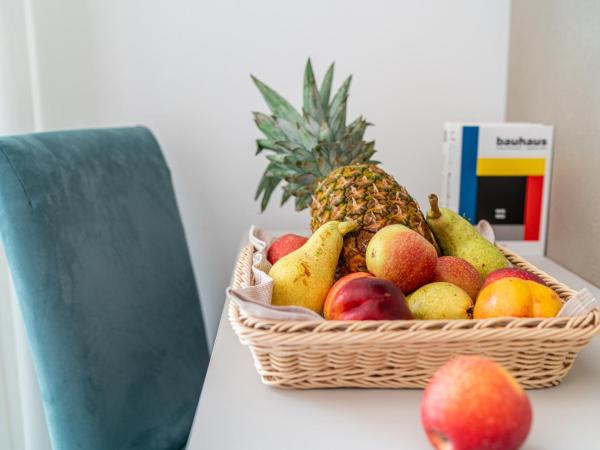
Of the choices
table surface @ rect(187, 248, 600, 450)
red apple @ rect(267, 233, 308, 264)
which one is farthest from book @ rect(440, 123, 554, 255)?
table surface @ rect(187, 248, 600, 450)

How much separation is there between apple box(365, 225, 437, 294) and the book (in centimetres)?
54

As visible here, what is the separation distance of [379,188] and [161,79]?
821 mm

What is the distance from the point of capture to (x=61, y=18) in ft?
4.58

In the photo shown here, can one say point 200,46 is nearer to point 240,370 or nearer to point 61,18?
point 61,18

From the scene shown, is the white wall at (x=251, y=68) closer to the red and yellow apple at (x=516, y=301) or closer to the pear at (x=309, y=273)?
the pear at (x=309, y=273)

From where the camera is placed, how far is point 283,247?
943mm

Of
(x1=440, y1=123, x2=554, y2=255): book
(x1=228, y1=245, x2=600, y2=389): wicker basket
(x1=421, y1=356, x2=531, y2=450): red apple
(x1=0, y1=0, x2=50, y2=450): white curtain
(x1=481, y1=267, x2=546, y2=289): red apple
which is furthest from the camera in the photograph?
(x1=440, y1=123, x2=554, y2=255): book

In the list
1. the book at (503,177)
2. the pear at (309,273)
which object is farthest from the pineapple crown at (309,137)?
the pear at (309,273)

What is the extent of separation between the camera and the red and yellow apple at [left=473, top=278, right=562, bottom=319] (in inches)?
26.1

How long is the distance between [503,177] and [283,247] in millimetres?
598

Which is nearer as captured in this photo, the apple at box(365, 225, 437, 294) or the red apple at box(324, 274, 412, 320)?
the red apple at box(324, 274, 412, 320)

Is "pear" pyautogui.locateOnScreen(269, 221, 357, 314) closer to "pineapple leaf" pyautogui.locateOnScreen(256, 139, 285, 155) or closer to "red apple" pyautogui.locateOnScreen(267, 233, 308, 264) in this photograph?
"red apple" pyautogui.locateOnScreen(267, 233, 308, 264)

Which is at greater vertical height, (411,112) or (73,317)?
(411,112)

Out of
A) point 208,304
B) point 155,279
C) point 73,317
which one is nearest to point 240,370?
point 73,317
